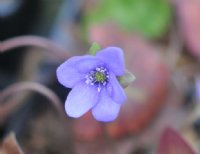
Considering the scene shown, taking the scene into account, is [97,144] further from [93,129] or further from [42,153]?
[42,153]

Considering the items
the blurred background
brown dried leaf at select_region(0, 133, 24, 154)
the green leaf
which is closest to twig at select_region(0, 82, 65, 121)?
the blurred background

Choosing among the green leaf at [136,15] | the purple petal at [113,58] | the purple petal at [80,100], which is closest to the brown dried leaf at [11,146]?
the purple petal at [80,100]

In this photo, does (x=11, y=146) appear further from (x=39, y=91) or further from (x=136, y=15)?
(x=136, y=15)

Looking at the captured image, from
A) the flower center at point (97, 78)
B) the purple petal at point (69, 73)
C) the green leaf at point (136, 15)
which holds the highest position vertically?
the green leaf at point (136, 15)

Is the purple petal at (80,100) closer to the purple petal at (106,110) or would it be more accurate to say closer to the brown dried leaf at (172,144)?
the purple petal at (106,110)

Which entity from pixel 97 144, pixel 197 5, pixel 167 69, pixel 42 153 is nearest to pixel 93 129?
pixel 97 144

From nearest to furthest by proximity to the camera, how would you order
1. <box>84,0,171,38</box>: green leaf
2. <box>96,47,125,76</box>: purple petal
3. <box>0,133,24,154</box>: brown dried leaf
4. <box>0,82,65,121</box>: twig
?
<box>96,47,125,76</box>: purple petal → <box>0,133,24,154</box>: brown dried leaf → <box>0,82,65,121</box>: twig → <box>84,0,171,38</box>: green leaf

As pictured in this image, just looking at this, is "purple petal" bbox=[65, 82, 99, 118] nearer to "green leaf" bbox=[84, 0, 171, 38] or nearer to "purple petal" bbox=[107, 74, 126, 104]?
→ "purple petal" bbox=[107, 74, 126, 104]

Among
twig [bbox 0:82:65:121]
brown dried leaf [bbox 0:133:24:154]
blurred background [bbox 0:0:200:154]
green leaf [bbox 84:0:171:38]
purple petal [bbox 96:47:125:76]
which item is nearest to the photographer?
purple petal [bbox 96:47:125:76]
